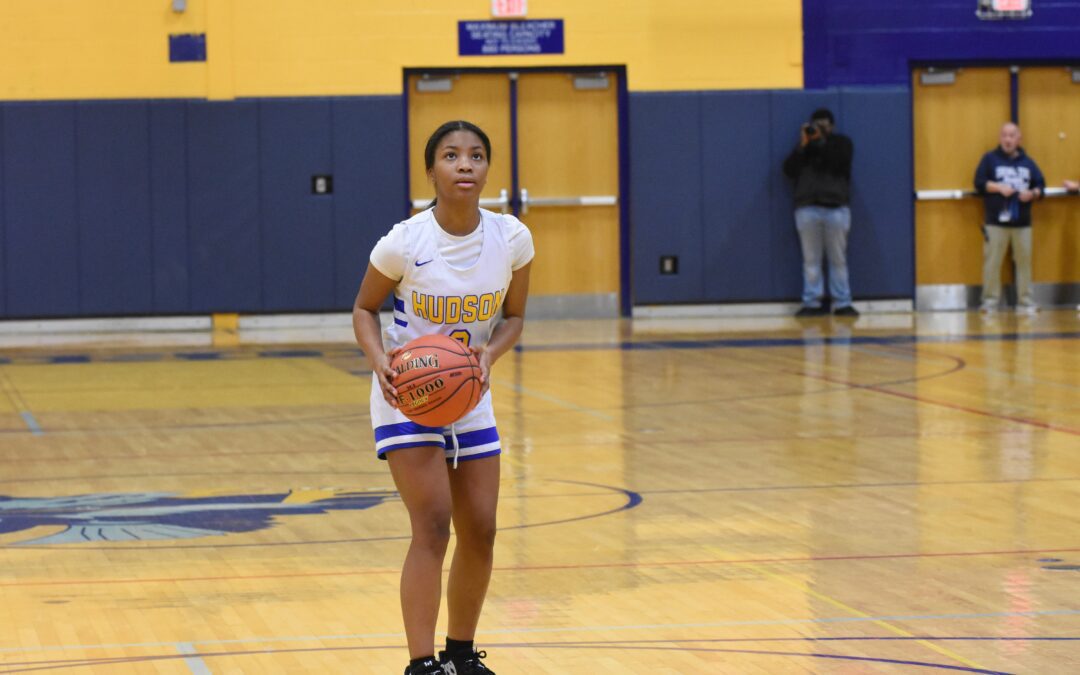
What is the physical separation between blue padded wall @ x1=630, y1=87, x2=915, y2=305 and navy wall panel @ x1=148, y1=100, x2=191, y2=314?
4.59m

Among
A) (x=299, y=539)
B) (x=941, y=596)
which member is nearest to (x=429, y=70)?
(x=299, y=539)

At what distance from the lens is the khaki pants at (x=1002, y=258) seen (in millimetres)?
17250

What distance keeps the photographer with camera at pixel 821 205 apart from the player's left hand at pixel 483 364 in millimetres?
13155

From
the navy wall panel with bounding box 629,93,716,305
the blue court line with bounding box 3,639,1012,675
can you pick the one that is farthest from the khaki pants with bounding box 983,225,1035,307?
the blue court line with bounding box 3,639,1012,675

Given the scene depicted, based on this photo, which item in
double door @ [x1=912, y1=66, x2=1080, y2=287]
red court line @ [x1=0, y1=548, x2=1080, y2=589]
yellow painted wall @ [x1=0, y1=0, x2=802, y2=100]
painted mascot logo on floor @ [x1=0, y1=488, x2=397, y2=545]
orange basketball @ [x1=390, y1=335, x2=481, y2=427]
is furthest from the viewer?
double door @ [x1=912, y1=66, x2=1080, y2=287]

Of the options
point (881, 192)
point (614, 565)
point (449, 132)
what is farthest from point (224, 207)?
point (449, 132)

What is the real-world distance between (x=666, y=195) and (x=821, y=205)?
1599mm

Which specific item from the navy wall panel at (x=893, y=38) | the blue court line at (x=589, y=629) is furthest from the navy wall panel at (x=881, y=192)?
the blue court line at (x=589, y=629)

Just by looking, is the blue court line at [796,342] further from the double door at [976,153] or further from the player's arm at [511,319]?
the player's arm at [511,319]

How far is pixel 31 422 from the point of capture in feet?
32.3

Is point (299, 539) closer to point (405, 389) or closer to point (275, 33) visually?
point (405, 389)

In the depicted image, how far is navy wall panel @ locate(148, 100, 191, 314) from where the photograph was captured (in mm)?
16766

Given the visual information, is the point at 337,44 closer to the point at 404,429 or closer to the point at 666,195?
the point at 666,195

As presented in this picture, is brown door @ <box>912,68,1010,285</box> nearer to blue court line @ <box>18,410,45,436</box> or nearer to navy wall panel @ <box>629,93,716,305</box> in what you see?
navy wall panel @ <box>629,93,716,305</box>
